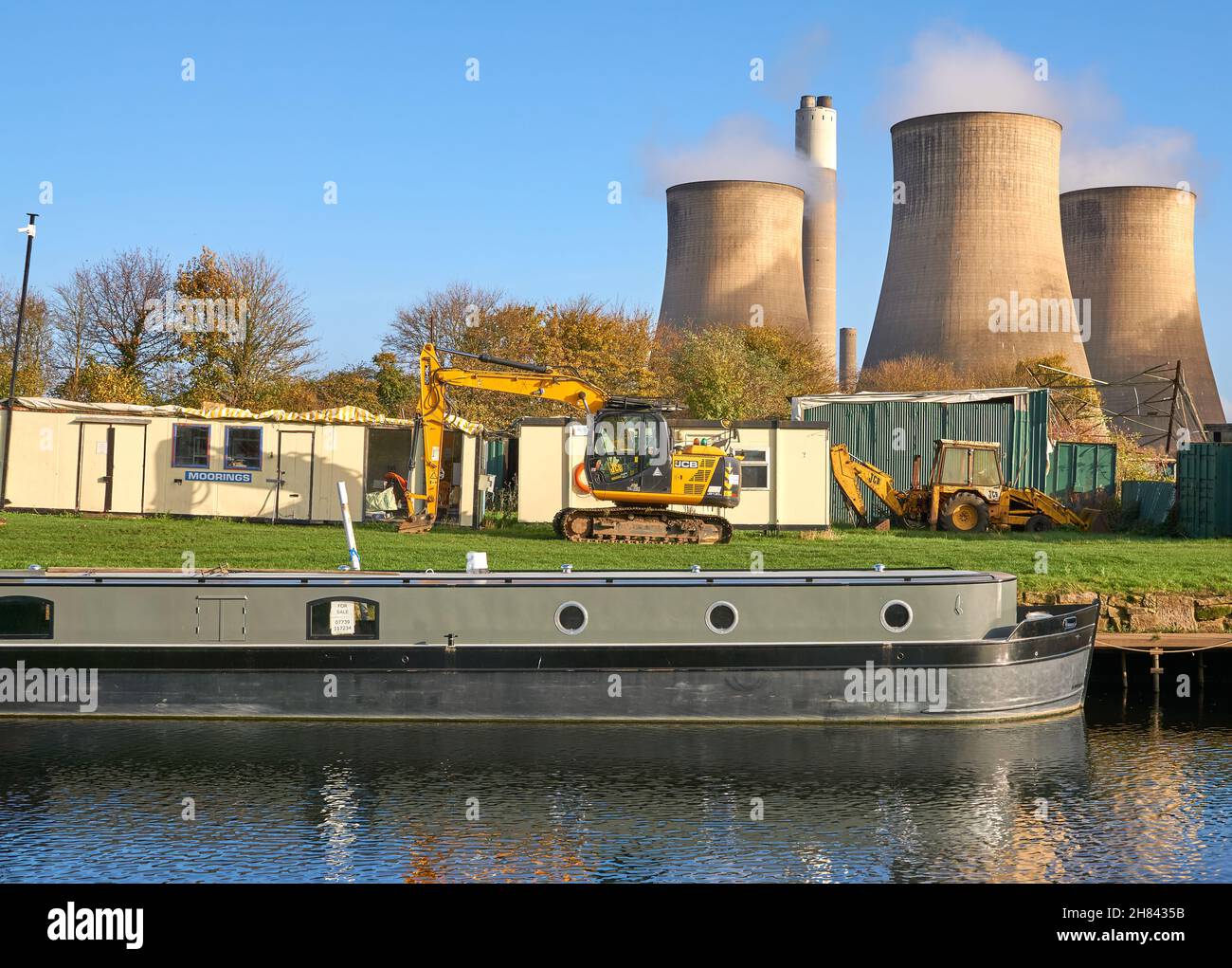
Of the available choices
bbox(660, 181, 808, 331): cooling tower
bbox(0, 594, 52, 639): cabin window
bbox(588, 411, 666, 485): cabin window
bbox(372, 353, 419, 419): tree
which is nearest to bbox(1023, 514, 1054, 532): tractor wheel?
bbox(588, 411, 666, 485): cabin window

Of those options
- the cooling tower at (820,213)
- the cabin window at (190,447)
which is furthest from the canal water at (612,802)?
the cooling tower at (820,213)

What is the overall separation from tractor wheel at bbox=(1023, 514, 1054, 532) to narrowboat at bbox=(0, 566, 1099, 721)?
17.8 m

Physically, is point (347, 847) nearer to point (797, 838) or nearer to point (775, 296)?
point (797, 838)

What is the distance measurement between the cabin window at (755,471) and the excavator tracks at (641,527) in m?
2.79

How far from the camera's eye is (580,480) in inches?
1195

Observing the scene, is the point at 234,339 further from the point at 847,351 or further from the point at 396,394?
the point at 847,351

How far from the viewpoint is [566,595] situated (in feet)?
55.0

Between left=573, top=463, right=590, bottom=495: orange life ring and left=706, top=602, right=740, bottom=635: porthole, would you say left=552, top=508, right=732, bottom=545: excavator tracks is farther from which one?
left=706, top=602, right=740, bottom=635: porthole

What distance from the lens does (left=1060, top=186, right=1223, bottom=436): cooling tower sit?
7744 centimetres

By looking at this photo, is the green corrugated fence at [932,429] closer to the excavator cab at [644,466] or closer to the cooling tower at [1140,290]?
the excavator cab at [644,466]

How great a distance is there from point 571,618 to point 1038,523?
2081cm

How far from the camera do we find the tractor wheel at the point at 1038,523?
33.9 metres
